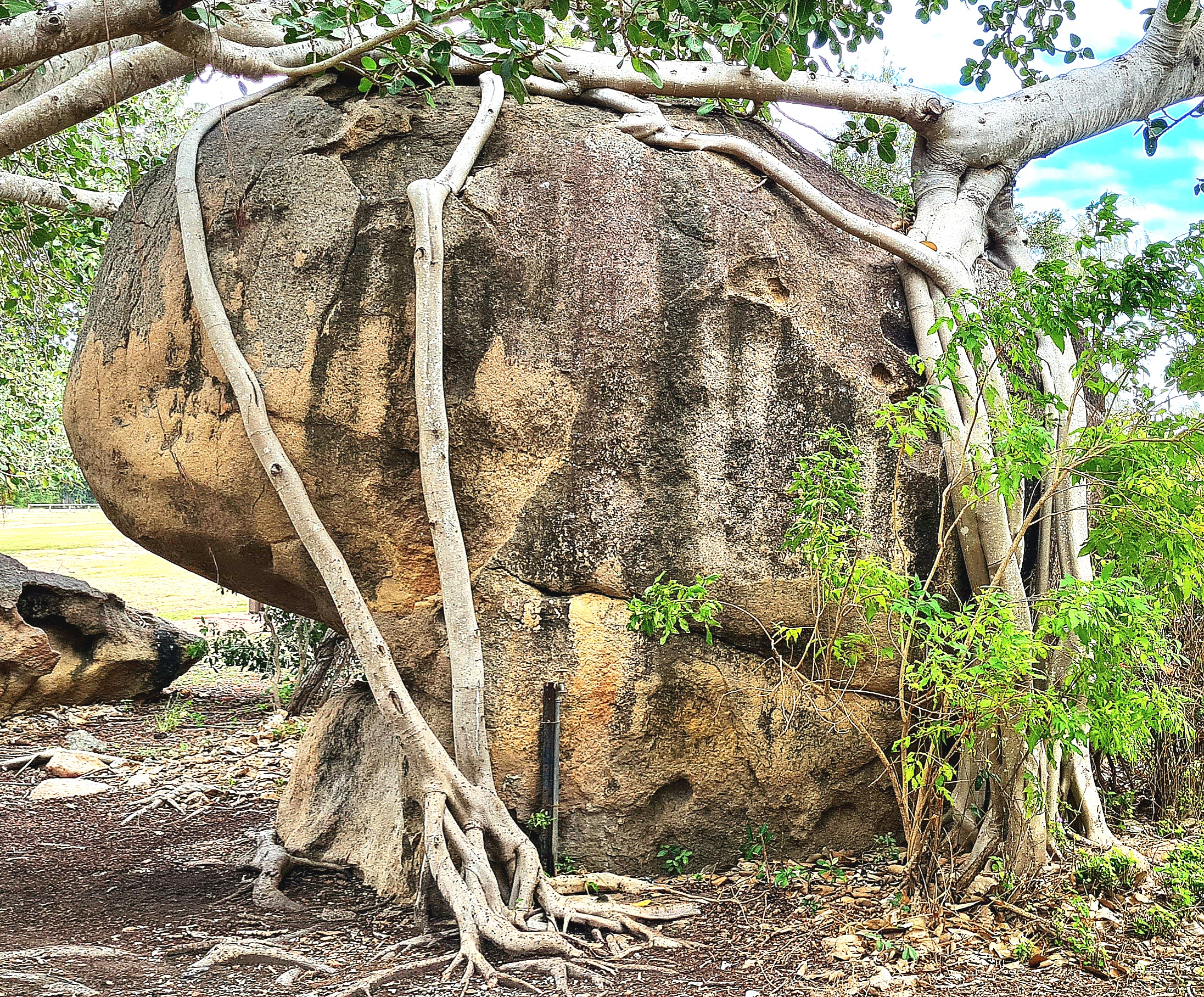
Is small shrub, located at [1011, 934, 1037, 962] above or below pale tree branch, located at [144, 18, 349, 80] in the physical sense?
below

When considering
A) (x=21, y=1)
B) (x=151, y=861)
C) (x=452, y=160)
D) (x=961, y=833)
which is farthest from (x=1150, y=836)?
(x=21, y=1)

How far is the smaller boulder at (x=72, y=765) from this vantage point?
701 centimetres

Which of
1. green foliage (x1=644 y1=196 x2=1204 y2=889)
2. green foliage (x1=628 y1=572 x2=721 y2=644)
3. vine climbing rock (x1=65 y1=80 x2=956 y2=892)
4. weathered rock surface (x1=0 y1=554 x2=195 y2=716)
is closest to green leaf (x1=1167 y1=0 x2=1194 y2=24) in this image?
green foliage (x1=644 y1=196 x2=1204 y2=889)

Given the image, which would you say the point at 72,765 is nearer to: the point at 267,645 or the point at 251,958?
the point at 267,645

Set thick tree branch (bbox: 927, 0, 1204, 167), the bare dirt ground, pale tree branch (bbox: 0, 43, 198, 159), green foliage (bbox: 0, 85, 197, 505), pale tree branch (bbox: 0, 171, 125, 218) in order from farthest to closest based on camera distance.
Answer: green foliage (bbox: 0, 85, 197, 505)
pale tree branch (bbox: 0, 171, 125, 218)
thick tree branch (bbox: 927, 0, 1204, 167)
pale tree branch (bbox: 0, 43, 198, 159)
the bare dirt ground

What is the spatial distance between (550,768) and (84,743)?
4.87 m

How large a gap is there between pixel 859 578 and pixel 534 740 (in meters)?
A: 1.61

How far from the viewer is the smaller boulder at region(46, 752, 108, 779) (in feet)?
23.0

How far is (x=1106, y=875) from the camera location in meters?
4.29

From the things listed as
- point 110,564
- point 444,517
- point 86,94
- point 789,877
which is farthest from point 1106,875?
point 110,564

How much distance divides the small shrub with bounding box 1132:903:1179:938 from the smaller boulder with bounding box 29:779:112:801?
6.02 m

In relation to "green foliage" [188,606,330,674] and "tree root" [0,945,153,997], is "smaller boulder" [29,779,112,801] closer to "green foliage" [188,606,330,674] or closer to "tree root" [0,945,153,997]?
"green foliage" [188,606,330,674]

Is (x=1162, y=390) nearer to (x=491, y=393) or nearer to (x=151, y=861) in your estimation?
(x=491, y=393)

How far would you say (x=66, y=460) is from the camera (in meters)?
12.2
